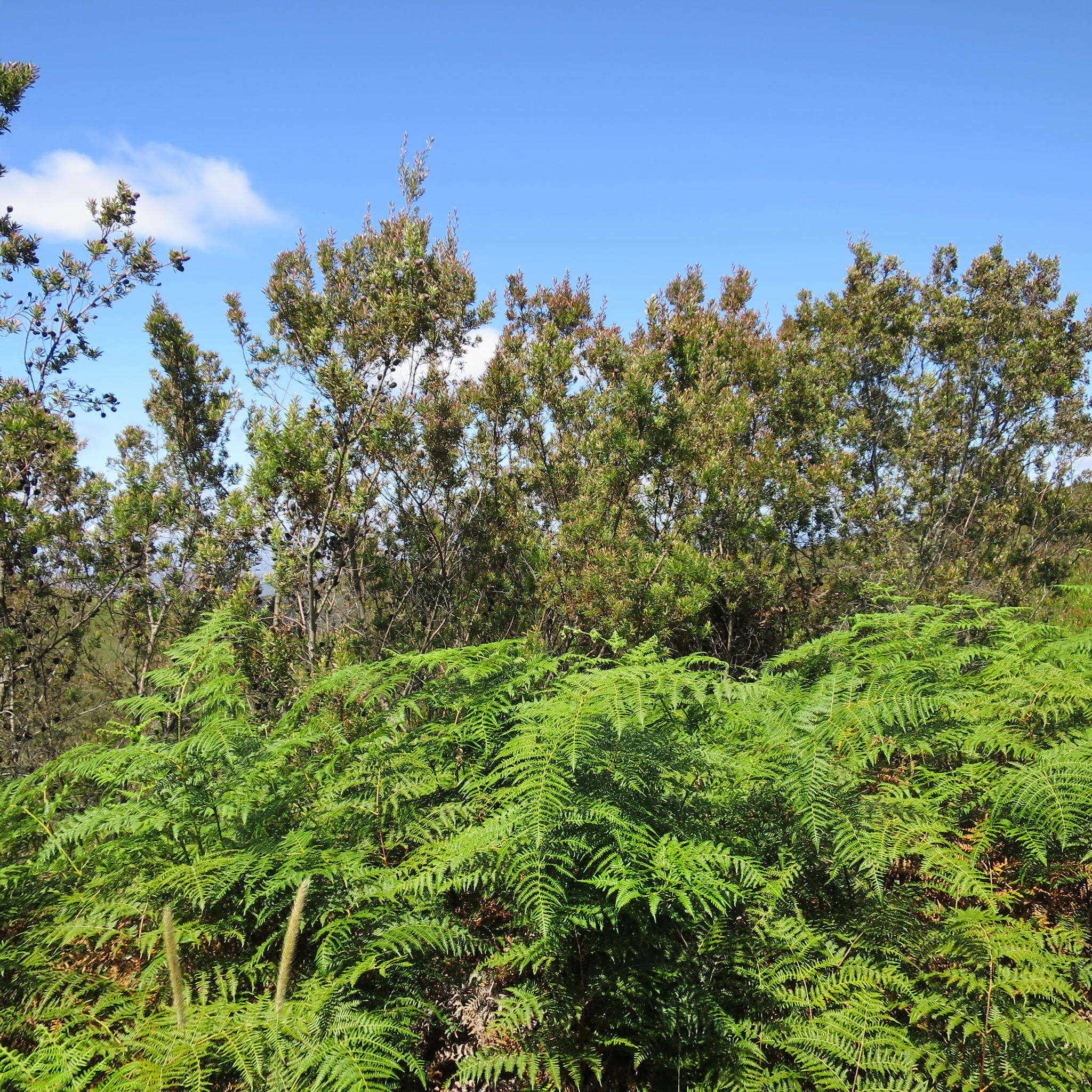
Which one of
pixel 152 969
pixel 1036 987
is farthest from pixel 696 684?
pixel 152 969

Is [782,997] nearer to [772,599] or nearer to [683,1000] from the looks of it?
[683,1000]

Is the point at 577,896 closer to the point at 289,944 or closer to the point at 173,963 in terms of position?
the point at 289,944

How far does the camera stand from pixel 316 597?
239 inches

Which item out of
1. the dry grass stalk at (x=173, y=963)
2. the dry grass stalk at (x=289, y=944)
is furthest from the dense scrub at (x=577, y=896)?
the dry grass stalk at (x=289, y=944)

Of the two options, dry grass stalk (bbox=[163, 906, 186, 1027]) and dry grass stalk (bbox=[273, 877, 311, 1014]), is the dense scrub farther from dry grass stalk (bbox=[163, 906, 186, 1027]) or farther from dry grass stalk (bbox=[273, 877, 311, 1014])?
dry grass stalk (bbox=[273, 877, 311, 1014])

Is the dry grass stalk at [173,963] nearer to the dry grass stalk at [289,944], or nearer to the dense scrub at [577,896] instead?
the dense scrub at [577,896]

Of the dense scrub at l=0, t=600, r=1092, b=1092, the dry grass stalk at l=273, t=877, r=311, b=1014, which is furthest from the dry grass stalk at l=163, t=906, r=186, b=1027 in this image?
the dry grass stalk at l=273, t=877, r=311, b=1014

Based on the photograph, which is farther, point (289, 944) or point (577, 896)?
point (577, 896)

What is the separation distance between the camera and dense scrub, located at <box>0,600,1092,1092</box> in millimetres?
1890

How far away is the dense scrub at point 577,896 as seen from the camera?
1890 mm

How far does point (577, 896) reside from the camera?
6.68 ft

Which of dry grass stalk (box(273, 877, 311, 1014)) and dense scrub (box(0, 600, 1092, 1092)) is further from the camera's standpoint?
dense scrub (box(0, 600, 1092, 1092))

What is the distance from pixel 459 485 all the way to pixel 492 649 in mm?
4427

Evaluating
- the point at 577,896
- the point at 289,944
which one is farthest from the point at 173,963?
the point at 577,896
